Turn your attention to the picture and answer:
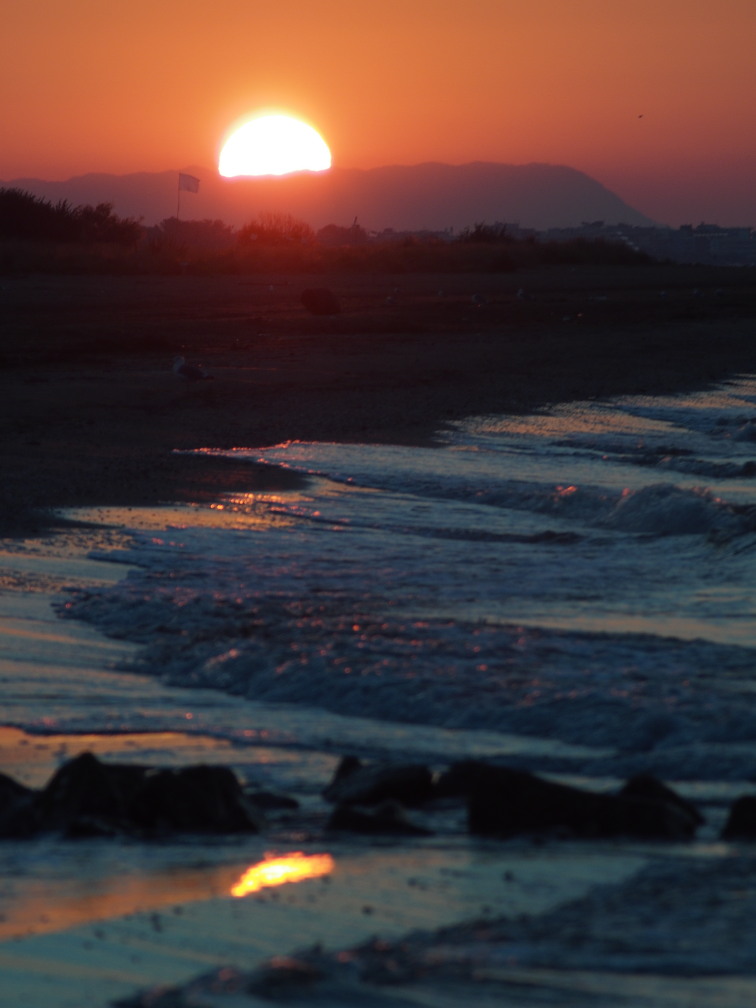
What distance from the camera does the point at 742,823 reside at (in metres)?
3.20

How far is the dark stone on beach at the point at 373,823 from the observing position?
10.9 ft

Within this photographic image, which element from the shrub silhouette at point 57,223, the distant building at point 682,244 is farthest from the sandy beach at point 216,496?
the distant building at point 682,244

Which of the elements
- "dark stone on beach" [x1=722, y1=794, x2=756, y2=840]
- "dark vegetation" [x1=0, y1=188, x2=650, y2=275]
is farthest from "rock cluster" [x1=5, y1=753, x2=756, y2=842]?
"dark vegetation" [x1=0, y1=188, x2=650, y2=275]

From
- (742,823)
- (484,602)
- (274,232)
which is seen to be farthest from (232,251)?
(742,823)

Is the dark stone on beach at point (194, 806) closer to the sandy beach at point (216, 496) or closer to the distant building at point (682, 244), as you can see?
the sandy beach at point (216, 496)

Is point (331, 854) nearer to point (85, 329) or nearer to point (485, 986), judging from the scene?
point (485, 986)

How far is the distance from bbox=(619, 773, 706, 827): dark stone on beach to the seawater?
43 centimetres

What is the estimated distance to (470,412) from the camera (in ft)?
45.4

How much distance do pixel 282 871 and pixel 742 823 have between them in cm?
110

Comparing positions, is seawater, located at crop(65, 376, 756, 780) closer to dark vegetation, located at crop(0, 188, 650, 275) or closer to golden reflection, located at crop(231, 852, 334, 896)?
golden reflection, located at crop(231, 852, 334, 896)

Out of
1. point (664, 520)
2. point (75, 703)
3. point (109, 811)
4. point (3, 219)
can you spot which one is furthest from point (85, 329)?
point (3, 219)

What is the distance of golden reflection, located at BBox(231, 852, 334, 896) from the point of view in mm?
2955

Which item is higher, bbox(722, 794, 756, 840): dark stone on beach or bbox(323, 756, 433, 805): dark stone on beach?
bbox(722, 794, 756, 840): dark stone on beach

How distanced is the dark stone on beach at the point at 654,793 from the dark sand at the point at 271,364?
206 inches
